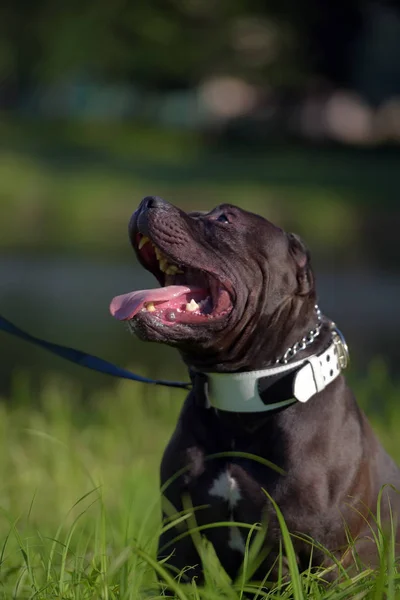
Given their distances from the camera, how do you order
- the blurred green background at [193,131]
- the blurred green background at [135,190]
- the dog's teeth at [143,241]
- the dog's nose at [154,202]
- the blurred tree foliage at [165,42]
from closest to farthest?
the dog's nose at [154,202]
the dog's teeth at [143,241]
the blurred green background at [135,190]
the blurred green background at [193,131]
the blurred tree foliage at [165,42]

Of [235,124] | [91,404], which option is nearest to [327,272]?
[91,404]

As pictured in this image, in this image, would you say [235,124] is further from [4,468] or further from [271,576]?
[271,576]

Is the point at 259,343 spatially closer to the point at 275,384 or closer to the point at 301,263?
the point at 275,384

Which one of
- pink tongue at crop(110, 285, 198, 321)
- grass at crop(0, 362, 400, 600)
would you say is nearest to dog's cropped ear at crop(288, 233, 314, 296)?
pink tongue at crop(110, 285, 198, 321)

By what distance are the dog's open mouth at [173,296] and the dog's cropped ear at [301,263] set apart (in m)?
0.28

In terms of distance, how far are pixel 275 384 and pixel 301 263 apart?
1.44 feet

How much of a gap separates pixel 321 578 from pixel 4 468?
8.35 ft

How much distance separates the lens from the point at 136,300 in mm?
3629

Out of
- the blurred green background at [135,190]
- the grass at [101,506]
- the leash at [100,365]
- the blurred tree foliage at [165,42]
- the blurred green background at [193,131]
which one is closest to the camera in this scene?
the grass at [101,506]

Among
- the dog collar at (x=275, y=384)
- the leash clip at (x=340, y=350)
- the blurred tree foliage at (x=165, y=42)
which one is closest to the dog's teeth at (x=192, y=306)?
the dog collar at (x=275, y=384)

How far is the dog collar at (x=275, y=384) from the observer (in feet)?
11.7

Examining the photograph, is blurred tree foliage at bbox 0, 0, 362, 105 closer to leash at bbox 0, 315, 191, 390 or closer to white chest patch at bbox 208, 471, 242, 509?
leash at bbox 0, 315, 191, 390

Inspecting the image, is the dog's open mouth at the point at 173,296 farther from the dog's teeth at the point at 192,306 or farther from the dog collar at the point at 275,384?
the dog collar at the point at 275,384

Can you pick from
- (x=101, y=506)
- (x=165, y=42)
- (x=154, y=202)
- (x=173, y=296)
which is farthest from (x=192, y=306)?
(x=165, y=42)
